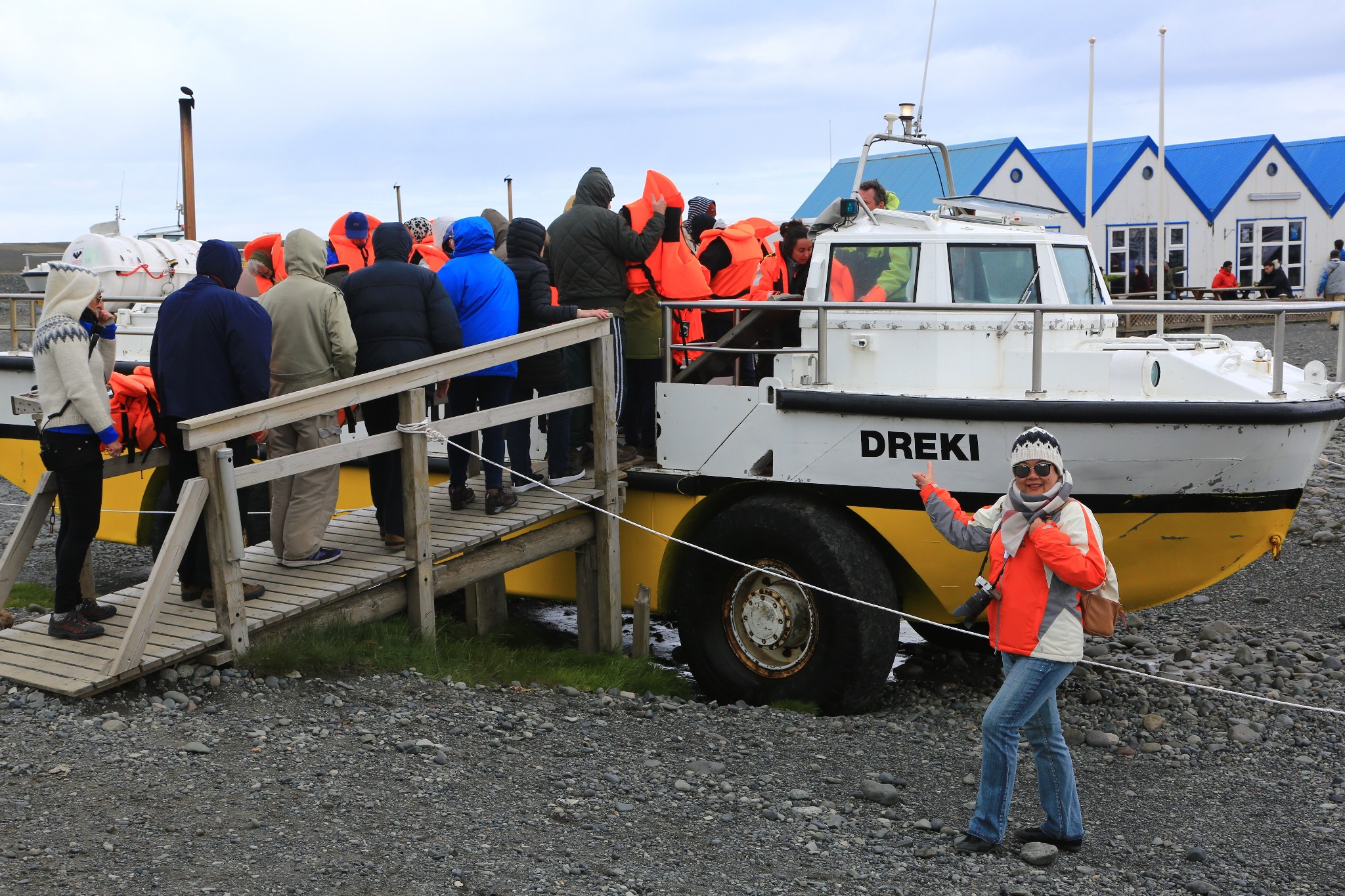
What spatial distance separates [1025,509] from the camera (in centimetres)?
424

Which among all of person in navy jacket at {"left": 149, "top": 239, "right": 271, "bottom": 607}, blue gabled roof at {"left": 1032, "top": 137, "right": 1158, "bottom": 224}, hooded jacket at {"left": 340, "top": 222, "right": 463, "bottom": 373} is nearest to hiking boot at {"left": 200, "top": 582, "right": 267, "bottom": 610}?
person in navy jacket at {"left": 149, "top": 239, "right": 271, "bottom": 607}

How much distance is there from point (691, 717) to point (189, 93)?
17.2 m

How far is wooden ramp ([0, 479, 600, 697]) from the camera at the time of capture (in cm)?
506

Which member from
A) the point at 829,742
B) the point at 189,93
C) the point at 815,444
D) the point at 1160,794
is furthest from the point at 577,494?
the point at 189,93

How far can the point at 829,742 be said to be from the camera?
5758 mm

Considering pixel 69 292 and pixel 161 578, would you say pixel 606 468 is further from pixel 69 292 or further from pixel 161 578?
pixel 69 292

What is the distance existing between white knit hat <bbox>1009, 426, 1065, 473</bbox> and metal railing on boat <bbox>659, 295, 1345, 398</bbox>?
4.94 ft

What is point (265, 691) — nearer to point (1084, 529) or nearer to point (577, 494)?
point (577, 494)

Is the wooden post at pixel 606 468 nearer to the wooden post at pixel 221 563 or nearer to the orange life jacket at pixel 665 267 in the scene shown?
the orange life jacket at pixel 665 267

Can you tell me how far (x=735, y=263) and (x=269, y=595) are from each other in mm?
3900

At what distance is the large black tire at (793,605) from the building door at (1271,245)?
25956 millimetres

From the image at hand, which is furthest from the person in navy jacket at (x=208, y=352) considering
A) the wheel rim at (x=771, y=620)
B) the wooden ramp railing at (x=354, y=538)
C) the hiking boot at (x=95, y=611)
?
the wheel rim at (x=771, y=620)

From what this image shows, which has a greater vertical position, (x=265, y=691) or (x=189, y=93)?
(x=189, y=93)

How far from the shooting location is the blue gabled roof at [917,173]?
27188 millimetres
